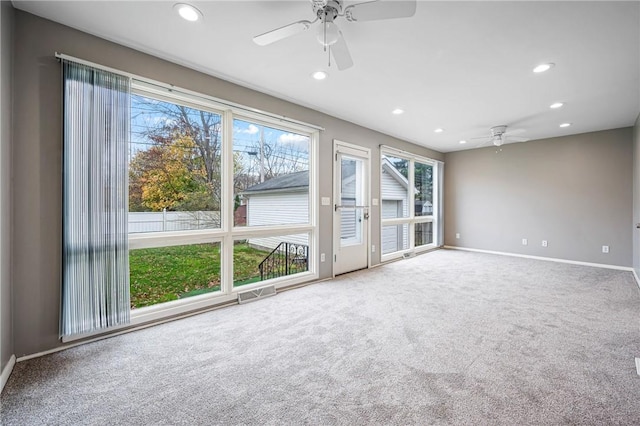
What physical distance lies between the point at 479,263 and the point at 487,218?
1716 mm

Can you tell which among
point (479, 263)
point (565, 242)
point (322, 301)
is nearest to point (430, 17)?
point (322, 301)

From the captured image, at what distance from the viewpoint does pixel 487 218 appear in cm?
661

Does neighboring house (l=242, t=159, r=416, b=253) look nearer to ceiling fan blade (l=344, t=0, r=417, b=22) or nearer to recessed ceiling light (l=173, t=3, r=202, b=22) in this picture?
recessed ceiling light (l=173, t=3, r=202, b=22)

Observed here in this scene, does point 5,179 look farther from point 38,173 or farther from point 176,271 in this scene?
point 176,271

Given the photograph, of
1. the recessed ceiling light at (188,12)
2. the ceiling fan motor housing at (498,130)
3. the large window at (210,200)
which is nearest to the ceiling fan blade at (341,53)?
the recessed ceiling light at (188,12)

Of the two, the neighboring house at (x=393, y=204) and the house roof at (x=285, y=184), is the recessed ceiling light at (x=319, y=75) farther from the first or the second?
the neighboring house at (x=393, y=204)

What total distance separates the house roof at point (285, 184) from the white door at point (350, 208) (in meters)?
0.57

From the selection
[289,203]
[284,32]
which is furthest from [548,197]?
[284,32]

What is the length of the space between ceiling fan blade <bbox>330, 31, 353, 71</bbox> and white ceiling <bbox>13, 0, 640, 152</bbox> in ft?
0.79

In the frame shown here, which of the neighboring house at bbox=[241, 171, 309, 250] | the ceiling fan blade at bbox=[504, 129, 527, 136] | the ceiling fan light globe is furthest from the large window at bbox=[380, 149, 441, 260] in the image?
the ceiling fan light globe

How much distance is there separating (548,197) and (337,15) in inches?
239

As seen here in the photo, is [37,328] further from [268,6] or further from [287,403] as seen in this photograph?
[268,6]

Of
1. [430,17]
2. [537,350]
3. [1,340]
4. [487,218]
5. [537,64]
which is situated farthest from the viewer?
[487,218]

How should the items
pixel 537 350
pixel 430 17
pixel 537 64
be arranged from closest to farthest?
pixel 430 17
pixel 537 350
pixel 537 64
